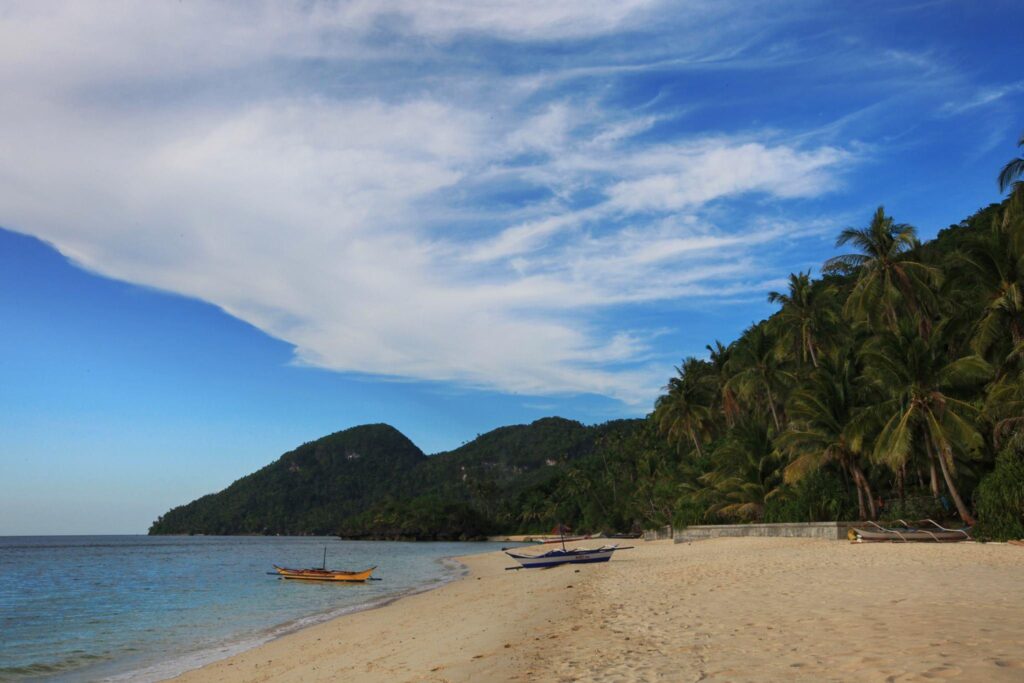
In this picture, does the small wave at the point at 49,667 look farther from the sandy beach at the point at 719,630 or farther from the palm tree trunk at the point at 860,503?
the palm tree trunk at the point at 860,503

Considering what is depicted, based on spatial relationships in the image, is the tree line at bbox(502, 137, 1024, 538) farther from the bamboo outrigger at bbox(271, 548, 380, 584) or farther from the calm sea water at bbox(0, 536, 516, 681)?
the bamboo outrigger at bbox(271, 548, 380, 584)

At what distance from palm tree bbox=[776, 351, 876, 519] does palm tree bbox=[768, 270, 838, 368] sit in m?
13.4

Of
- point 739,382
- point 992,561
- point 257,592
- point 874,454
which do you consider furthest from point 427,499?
point 992,561

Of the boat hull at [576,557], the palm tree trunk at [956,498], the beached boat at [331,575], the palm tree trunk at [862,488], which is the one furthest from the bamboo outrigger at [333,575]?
the palm tree trunk at [956,498]

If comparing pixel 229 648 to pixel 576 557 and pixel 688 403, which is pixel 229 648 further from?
pixel 688 403

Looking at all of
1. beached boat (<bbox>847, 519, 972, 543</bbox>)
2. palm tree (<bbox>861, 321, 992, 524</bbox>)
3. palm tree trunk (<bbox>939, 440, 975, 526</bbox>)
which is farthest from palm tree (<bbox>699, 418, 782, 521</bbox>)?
palm tree trunk (<bbox>939, 440, 975, 526</bbox>)

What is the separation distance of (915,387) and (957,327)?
15.1 ft

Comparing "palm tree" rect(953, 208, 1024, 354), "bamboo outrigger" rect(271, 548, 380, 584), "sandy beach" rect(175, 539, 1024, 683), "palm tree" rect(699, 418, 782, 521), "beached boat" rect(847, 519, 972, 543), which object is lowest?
"bamboo outrigger" rect(271, 548, 380, 584)

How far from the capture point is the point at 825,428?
1123 inches

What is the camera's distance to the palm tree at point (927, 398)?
22.6 metres

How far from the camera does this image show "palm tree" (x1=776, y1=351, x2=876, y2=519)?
28.0 meters

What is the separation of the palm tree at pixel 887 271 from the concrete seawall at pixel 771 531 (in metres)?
10.4

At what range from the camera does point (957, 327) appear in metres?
26.0

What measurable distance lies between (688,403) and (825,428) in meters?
28.2
